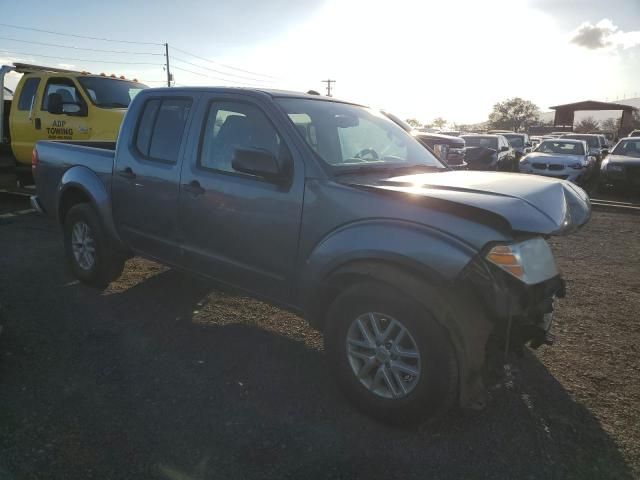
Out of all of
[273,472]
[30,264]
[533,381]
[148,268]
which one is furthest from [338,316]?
[30,264]

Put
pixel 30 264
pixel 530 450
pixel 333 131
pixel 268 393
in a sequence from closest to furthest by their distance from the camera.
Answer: pixel 530 450, pixel 268 393, pixel 333 131, pixel 30 264

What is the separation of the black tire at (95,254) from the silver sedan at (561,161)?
12996mm

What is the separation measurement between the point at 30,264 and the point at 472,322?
16.9 ft

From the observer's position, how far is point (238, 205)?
10.9ft

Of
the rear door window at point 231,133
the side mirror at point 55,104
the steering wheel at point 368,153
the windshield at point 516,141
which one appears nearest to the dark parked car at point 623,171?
the windshield at point 516,141

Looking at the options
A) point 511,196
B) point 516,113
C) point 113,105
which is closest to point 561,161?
point 113,105

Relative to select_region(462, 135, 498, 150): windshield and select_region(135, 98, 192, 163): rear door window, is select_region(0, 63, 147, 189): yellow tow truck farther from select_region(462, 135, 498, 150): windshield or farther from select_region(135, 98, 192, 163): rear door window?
select_region(462, 135, 498, 150): windshield

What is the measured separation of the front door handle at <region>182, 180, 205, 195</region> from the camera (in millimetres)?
3562

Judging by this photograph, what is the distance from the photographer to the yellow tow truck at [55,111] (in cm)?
833

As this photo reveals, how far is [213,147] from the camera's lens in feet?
11.9

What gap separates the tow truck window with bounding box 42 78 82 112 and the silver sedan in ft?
40.6

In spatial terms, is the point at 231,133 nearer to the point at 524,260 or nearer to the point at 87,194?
the point at 87,194

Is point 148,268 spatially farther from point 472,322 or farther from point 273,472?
point 472,322

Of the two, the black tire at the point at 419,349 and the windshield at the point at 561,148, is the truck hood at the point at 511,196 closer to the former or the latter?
the black tire at the point at 419,349
